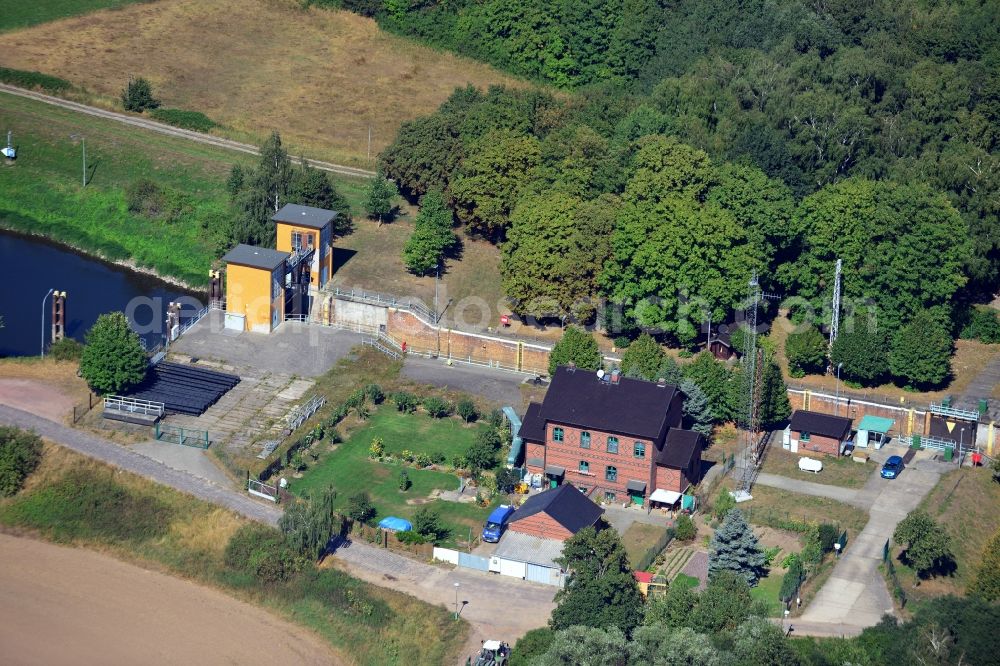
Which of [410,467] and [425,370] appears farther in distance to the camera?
[425,370]

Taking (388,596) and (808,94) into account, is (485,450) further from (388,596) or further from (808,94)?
(808,94)

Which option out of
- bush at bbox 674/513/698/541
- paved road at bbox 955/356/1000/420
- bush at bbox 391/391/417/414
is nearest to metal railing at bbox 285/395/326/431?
bush at bbox 391/391/417/414

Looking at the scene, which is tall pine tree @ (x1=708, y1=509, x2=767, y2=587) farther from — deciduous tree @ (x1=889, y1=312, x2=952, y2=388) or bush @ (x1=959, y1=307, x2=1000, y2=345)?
bush @ (x1=959, y1=307, x2=1000, y2=345)

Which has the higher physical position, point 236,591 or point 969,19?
point 969,19

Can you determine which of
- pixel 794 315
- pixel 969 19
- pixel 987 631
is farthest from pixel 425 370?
pixel 969 19

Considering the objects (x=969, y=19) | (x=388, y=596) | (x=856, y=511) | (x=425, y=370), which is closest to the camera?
Result: (x=388, y=596)

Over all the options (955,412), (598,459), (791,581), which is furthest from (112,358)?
(955,412)

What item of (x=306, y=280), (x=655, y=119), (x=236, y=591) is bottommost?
(x=236, y=591)
